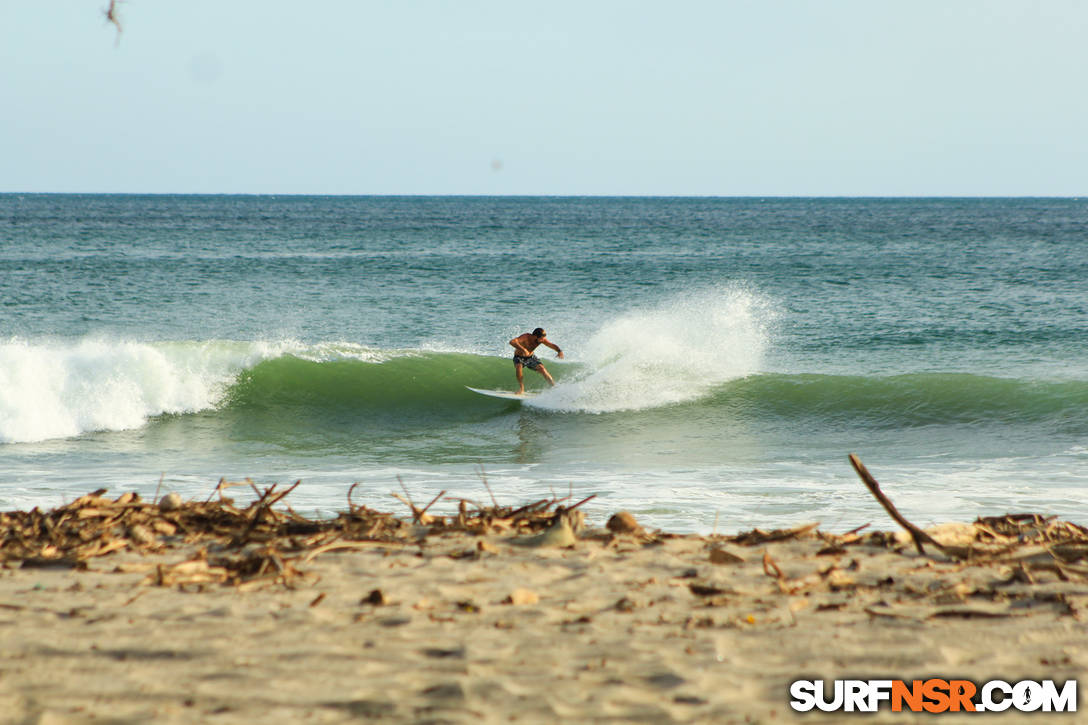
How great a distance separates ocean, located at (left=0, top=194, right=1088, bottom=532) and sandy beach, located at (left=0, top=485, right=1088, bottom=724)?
5.78ft

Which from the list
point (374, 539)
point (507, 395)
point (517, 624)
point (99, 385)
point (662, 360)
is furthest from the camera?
point (662, 360)

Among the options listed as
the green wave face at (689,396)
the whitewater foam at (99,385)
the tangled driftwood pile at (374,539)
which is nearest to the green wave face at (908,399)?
the green wave face at (689,396)

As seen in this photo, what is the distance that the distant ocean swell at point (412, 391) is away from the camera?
12.7 metres

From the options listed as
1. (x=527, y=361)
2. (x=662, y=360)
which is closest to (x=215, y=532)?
(x=527, y=361)

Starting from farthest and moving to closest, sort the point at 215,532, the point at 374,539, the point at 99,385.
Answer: the point at 99,385 → the point at 215,532 → the point at 374,539

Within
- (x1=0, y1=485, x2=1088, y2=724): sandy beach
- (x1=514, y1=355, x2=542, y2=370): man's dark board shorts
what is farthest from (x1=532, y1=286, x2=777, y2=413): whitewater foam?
(x1=0, y1=485, x2=1088, y2=724): sandy beach

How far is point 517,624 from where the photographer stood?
3.55 meters

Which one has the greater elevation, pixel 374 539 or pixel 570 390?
pixel 374 539

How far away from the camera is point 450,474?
9.41 meters

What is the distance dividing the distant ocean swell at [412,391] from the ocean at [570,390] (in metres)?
0.06

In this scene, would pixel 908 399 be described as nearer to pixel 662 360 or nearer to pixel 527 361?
pixel 662 360

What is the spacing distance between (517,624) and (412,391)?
12.2m

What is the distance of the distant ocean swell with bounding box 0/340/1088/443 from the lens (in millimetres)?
12742

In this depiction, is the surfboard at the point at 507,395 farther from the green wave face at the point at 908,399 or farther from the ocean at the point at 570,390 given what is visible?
the green wave face at the point at 908,399
